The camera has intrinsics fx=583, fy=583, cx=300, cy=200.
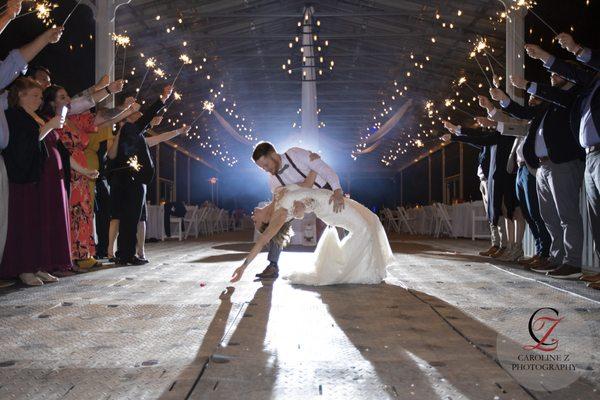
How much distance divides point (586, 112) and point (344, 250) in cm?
184

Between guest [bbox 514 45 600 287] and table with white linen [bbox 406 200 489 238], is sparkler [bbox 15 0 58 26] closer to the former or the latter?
guest [bbox 514 45 600 287]

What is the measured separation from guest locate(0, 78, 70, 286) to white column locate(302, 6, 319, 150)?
8.66 metres

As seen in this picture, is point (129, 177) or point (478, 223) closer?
point (129, 177)

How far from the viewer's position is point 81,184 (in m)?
5.09

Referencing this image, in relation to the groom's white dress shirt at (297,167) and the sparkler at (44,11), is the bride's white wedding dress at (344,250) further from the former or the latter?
the sparkler at (44,11)

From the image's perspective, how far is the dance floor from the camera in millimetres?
1577

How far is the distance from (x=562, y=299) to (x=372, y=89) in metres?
16.3

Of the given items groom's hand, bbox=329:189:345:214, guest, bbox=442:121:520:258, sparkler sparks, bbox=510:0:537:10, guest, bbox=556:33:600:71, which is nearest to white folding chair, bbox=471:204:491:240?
sparkler sparks, bbox=510:0:537:10

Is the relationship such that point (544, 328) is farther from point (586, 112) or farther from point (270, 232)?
point (586, 112)

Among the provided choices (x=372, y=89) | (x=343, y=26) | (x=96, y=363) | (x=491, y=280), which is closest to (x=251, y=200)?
(x=372, y=89)

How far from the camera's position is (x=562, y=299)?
10.5 ft

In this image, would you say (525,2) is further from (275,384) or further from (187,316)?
(275,384)

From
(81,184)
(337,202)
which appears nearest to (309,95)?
(81,184)

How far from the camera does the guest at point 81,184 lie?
494 cm
